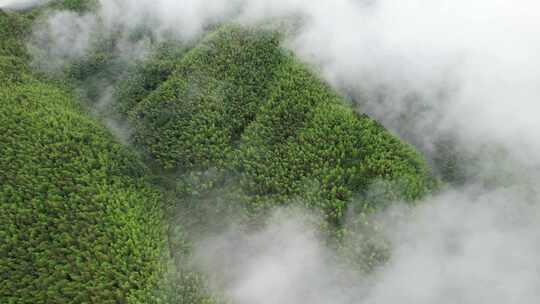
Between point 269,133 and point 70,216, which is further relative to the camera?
point 269,133

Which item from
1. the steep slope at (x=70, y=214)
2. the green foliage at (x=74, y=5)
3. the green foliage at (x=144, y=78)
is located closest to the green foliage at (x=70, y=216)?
the steep slope at (x=70, y=214)

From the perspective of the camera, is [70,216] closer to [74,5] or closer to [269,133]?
[269,133]

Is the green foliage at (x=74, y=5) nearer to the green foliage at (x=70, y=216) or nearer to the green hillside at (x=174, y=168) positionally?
the green hillside at (x=174, y=168)

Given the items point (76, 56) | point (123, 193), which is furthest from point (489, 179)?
point (76, 56)

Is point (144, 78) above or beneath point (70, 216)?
above

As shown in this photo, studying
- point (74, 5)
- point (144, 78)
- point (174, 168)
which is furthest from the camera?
point (74, 5)

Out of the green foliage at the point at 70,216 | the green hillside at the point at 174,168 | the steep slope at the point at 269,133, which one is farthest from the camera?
the steep slope at the point at 269,133

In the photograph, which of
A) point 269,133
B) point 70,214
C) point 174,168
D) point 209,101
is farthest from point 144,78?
point 70,214

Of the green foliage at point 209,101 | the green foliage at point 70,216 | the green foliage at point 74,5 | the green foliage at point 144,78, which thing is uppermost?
the green foliage at point 74,5

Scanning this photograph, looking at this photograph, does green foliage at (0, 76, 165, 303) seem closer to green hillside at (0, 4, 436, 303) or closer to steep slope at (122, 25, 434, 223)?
green hillside at (0, 4, 436, 303)
